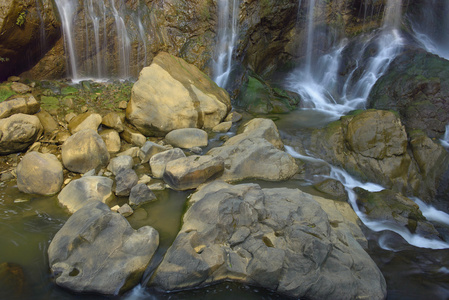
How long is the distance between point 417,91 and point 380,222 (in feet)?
19.8

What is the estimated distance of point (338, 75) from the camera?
1216 centimetres

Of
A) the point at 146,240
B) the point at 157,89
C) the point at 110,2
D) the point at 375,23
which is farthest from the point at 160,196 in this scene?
the point at 375,23

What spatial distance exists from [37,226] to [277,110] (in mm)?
7692

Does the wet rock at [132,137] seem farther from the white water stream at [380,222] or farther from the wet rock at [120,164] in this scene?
the white water stream at [380,222]

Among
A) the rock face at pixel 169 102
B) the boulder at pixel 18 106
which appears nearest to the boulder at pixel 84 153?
the rock face at pixel 169 102

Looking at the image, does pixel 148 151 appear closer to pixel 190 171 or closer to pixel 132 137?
pixel 132 137

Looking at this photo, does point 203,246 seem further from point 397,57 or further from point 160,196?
point 397,57

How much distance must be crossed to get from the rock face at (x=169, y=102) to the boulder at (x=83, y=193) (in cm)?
252

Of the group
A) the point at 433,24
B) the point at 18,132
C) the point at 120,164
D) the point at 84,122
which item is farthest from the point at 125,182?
the point at 433,24

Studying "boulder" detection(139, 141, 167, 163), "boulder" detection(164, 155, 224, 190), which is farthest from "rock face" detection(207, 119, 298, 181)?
"boulder" detection(139, 141, 167, 163)

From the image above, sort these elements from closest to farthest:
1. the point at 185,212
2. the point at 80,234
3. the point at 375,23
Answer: the point at 80,234 < the point at 185,212 < the point at 375,23

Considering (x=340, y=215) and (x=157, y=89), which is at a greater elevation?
(x=157, y=89)

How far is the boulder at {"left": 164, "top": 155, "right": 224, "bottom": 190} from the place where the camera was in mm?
5262

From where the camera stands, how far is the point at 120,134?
23.5ft
